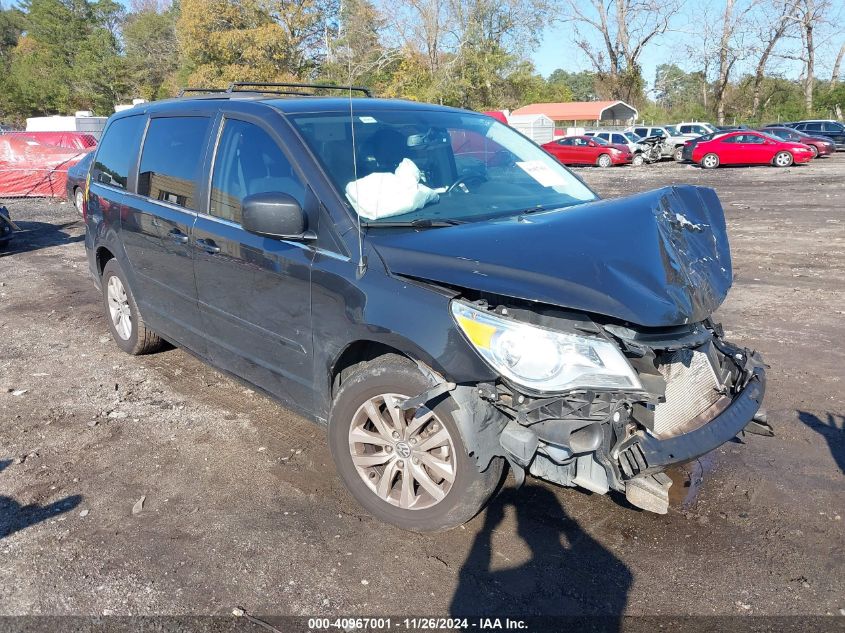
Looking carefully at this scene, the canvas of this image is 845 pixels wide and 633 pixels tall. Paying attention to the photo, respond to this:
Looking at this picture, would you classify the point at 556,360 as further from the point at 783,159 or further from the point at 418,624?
the point at 783,159

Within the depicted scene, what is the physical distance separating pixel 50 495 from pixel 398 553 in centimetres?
191

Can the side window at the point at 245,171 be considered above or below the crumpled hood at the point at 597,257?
above

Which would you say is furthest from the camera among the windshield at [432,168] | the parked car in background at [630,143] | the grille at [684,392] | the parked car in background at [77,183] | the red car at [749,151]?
the parked car in background at [630,143]

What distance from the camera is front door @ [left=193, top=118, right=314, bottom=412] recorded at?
3.44 m

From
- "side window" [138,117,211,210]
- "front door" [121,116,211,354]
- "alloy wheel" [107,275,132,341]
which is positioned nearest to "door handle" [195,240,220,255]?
"front door" [121,116,211,354]

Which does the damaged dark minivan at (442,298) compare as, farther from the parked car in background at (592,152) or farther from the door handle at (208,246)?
the parked car in background at (592,152)

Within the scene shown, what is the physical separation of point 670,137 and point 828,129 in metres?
8.28

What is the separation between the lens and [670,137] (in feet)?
107

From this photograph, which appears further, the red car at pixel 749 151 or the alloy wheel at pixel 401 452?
the red car at pixel 749 151

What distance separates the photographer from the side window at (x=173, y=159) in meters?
4.14

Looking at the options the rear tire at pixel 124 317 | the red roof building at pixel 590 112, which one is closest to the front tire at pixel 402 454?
the rear tire at pixel 124 317

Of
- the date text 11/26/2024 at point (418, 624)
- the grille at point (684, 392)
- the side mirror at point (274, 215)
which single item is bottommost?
the date text 11/26/2024 at point (418, 624)

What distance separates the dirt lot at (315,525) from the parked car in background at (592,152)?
84.9 feet

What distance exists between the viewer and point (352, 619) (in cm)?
268
